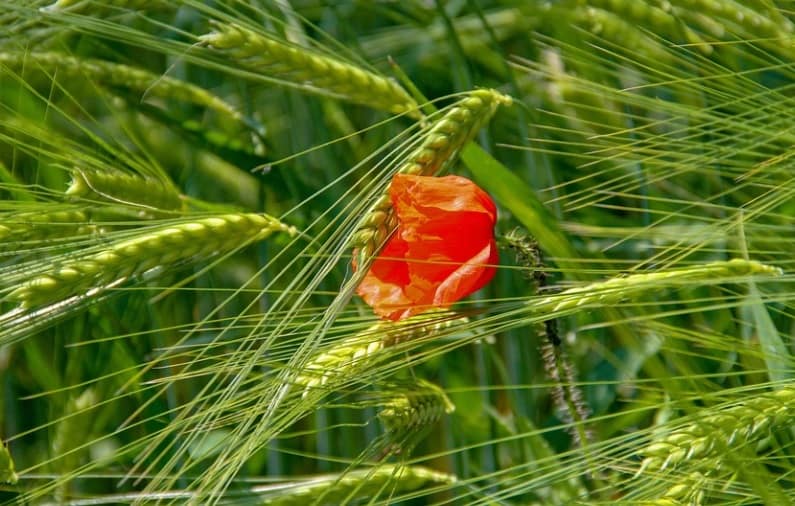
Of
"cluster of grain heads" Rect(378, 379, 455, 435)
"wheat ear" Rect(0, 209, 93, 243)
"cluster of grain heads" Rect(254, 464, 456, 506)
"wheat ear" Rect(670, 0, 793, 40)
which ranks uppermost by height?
"wheat ear" Rect(670, 0, 793, 40)

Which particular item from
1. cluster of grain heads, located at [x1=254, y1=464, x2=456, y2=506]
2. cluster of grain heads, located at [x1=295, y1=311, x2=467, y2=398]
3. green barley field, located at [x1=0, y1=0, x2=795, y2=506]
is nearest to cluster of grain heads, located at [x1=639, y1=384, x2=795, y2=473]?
green barley field, located at [x1=0, y1=0, x2=795, y2=506]

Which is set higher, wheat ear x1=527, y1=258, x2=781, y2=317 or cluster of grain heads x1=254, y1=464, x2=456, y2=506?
wheat ear x1=527, y1=258, x2=781, y2=317

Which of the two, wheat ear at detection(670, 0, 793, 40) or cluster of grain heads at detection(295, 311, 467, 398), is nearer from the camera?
cluster of grain heads at detection(295, 311, 467, 398)

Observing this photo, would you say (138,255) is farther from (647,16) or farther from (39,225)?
(647,16)

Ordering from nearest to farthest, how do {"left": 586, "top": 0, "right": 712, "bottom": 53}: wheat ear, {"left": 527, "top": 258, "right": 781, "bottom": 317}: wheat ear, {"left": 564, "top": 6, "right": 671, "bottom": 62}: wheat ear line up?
1. {"left": 527, "top": 258, "right": 781, "bottom": 317}: wheat ear
2. {"left": 586, "top": 0, "right": 712, "bottom": 53}: wheat ear
3. {"left": 564, "top": 6, "right": 671, "bottom": 62}: wheat ear

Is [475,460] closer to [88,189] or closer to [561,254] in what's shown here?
[561,254]

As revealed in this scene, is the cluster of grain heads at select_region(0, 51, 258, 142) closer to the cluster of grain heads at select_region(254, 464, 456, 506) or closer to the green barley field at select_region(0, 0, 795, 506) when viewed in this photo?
the green barley field at select_region(0, 0, 795, 506)

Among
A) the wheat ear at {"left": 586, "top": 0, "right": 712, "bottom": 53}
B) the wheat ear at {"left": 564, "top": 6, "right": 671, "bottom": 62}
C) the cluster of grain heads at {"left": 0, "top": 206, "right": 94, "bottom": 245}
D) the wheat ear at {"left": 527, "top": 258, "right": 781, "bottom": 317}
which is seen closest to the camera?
the wheat ear at {"left": 527, "top": 258, "right": 781, "bottom": 317}
